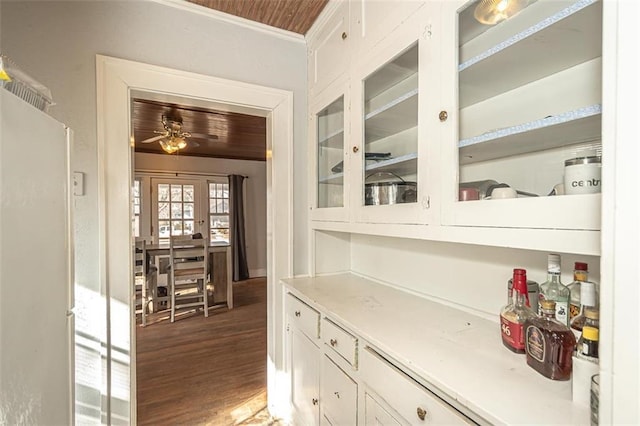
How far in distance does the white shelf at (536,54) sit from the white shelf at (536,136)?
150 millimetres

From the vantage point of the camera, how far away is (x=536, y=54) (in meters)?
0.88

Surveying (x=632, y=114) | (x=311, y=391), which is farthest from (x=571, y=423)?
(x=311, y=391)

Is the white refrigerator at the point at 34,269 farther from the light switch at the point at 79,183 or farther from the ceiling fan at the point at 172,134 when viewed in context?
the ceiling fan at the point at 172,134

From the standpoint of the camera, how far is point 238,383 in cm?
226

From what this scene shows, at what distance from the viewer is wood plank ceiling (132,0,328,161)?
5.54ft

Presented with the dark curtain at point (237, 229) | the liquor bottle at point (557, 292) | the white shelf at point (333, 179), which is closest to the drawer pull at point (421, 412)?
the liquor bottle at point (557, 292)

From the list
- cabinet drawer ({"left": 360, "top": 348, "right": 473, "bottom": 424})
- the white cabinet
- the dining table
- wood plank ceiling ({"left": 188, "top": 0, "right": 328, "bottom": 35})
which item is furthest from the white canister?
the dining table

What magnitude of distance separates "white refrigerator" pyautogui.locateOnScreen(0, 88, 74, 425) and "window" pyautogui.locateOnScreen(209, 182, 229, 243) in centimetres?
473

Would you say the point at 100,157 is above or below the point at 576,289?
above

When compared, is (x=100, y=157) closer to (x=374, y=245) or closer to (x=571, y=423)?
(x=374, y=245)

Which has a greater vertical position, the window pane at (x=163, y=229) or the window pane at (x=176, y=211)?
the window pane at (x=176, y=211)

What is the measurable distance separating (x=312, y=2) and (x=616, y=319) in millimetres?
1843

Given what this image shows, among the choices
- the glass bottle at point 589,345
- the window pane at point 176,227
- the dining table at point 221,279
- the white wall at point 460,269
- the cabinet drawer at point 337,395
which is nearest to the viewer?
the glass bottle at point 589,345

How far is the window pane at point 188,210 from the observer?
5395 mm
